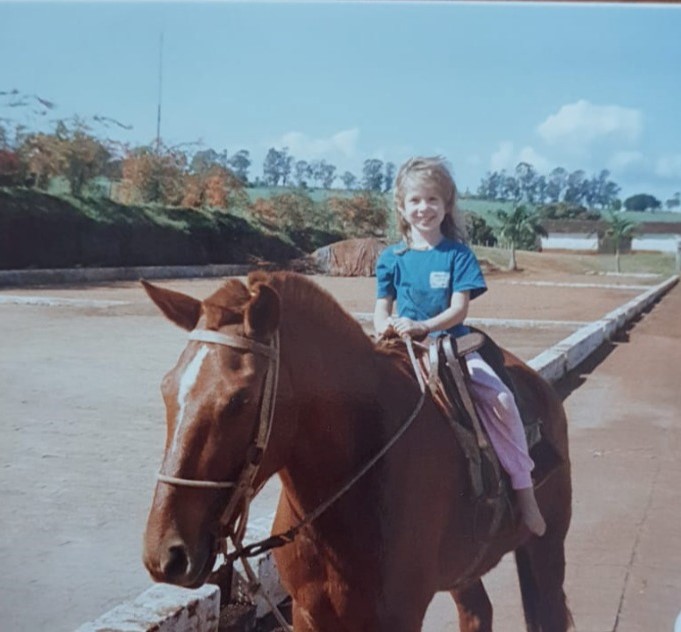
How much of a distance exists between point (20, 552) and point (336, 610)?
1.20 metres

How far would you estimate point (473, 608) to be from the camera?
3.02 metres

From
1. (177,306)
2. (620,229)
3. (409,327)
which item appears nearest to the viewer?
(177,306)

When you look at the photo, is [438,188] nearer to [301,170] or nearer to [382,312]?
[382,312]

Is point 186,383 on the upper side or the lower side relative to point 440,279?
lower

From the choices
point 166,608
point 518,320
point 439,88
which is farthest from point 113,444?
point 439,88

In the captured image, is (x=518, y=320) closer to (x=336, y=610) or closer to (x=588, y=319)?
(x=588, y=319)

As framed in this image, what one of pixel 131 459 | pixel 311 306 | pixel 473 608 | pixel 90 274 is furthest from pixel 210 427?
pixel 131 459

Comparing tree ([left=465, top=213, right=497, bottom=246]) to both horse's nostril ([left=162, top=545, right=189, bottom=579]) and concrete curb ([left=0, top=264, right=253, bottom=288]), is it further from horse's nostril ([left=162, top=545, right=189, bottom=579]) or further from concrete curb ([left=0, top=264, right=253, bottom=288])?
horse's nostril ([left=162, top=545, right=189, bottom=579])

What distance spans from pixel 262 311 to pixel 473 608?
1520 mm

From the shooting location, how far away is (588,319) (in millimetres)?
4008

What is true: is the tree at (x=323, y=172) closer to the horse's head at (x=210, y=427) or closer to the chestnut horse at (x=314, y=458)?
the chestnut horse at (x=314, y=458)

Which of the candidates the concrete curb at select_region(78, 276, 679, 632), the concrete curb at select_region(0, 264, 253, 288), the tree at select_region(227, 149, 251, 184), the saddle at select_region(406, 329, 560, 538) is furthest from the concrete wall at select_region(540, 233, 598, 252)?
the concrete curb at select_region(0, 264, 253, 288)

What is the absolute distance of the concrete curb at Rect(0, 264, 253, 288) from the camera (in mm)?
2867

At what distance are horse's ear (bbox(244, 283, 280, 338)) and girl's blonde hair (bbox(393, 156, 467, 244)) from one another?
2.09ft
